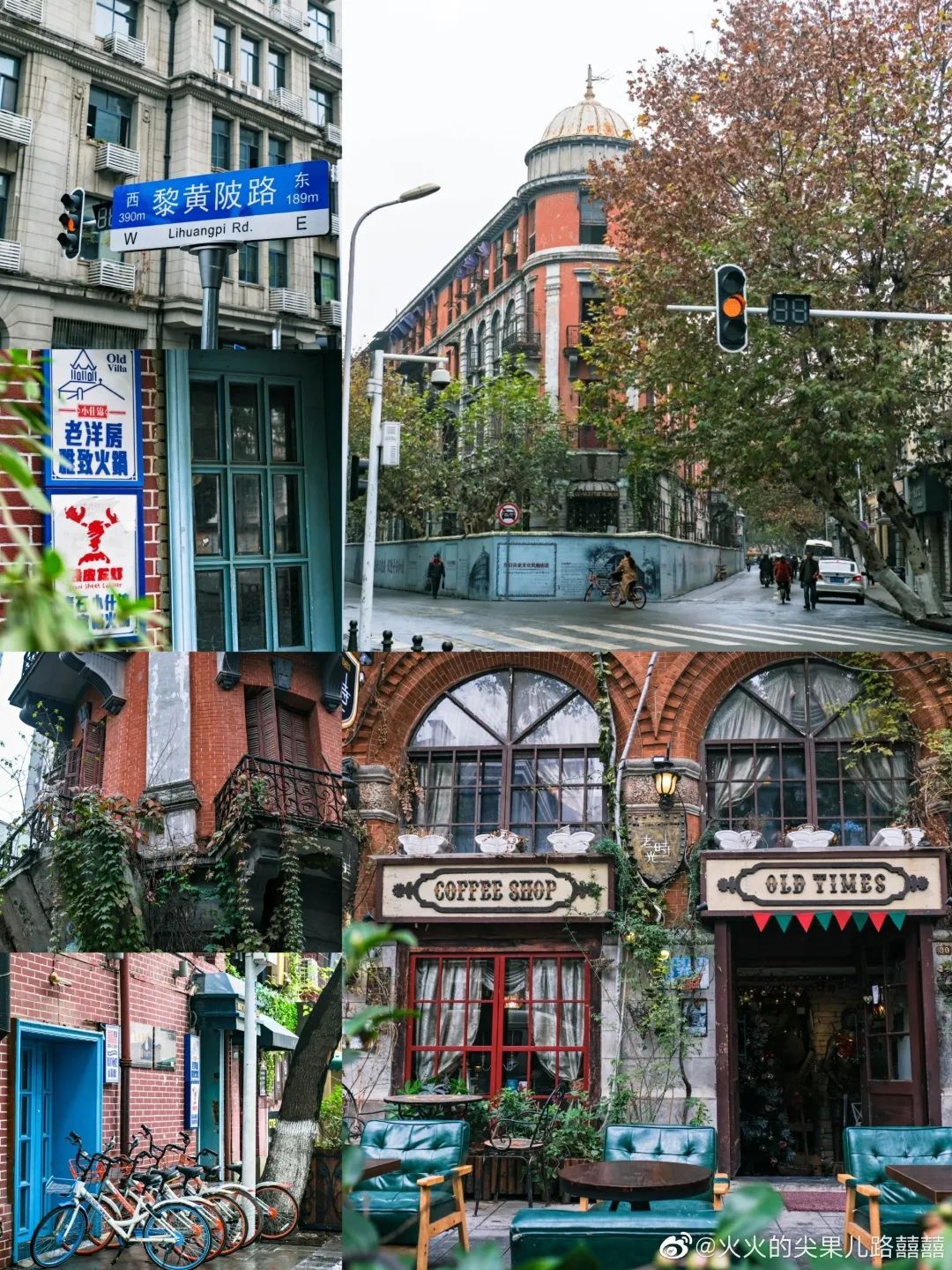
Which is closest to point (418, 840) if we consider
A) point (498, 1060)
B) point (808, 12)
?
point (498, 1060)

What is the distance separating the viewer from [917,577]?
958cm

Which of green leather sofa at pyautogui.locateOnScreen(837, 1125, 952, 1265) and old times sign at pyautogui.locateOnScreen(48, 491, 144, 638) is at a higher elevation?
old times sign at pyautogui.locateOnScreen(48, 491, 144, 638)

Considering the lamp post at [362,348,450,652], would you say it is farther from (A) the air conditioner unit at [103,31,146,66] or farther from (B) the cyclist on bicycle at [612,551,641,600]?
(A) the air conditioner unit at [103,31,146,66]

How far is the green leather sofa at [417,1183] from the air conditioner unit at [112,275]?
4059 mm

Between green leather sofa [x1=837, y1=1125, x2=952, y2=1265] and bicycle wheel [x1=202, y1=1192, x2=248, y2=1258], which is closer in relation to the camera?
bicycle wheel [x1=202, y1=1192, x2=248, y2=1258]

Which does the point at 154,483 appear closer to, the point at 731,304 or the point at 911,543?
the point at 731,304

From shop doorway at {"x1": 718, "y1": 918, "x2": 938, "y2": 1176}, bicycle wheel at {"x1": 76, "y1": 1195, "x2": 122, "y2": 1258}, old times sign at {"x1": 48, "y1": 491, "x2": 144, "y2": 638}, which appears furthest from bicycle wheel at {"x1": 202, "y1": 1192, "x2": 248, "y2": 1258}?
shop doorway at {"x1": 718, "y1": 918, "x2": 938, "y2": 1176}

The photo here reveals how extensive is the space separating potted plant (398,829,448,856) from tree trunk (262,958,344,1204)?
5.11 feet

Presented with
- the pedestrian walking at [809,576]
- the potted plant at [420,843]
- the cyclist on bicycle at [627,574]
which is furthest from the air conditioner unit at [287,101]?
the pedestrian walking at [809,576]

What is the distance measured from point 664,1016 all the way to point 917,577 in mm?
3860

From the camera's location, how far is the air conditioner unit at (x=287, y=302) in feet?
18.4

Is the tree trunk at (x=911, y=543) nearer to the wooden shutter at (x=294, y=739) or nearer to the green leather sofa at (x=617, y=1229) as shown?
the green leather sofa at (x=617, y=1229)

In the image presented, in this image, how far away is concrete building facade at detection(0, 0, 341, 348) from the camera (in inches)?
208

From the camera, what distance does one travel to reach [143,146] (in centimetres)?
541
